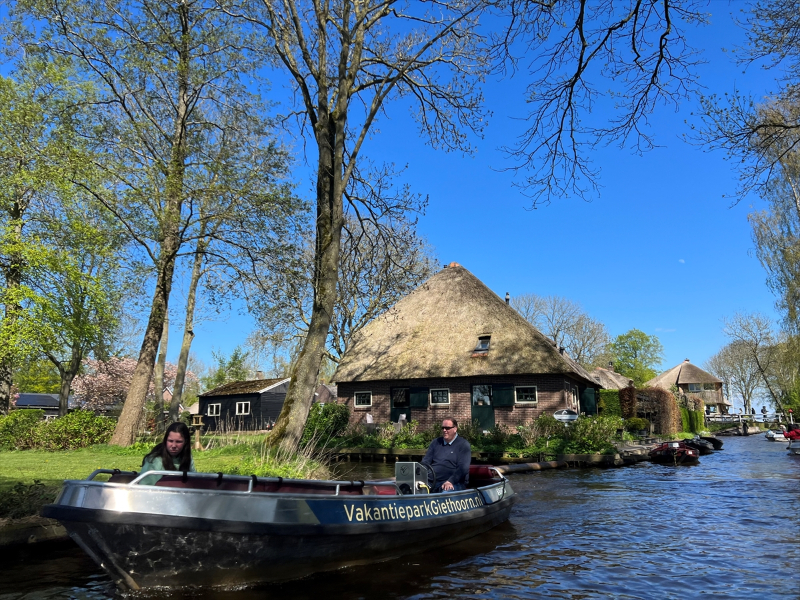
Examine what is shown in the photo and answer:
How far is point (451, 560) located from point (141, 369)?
1295 cm

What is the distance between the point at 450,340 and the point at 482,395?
10.7 ft

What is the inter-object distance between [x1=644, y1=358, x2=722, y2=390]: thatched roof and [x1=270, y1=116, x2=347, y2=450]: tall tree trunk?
196 feet

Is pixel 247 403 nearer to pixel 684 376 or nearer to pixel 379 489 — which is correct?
pixel 379 489

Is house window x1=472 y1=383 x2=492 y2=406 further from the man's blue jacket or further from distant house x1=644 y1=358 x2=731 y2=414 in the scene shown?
distant house x1=644 y1=358 x2=731 y2=414

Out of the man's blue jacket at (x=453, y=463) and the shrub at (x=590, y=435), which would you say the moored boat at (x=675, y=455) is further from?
the man's blue jacket at (x=453, y=463)

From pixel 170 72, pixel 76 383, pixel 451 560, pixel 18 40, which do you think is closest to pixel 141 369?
pixel 170 72

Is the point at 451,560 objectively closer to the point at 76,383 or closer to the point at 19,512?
the point at 19,512

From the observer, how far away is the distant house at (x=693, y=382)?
64.2 m

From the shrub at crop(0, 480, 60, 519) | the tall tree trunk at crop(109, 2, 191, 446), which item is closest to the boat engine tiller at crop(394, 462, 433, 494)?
the shrub at crop(0, 480, 60, 519)

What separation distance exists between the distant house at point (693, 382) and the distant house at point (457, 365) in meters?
40.2

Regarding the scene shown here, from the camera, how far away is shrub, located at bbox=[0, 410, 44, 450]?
639 inches

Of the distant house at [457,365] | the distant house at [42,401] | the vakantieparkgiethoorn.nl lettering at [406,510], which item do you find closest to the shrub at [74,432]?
the distant house at [457,365]

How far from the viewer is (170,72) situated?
17.1 m

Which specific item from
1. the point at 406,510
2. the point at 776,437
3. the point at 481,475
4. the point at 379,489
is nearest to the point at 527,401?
the point at 481,475
